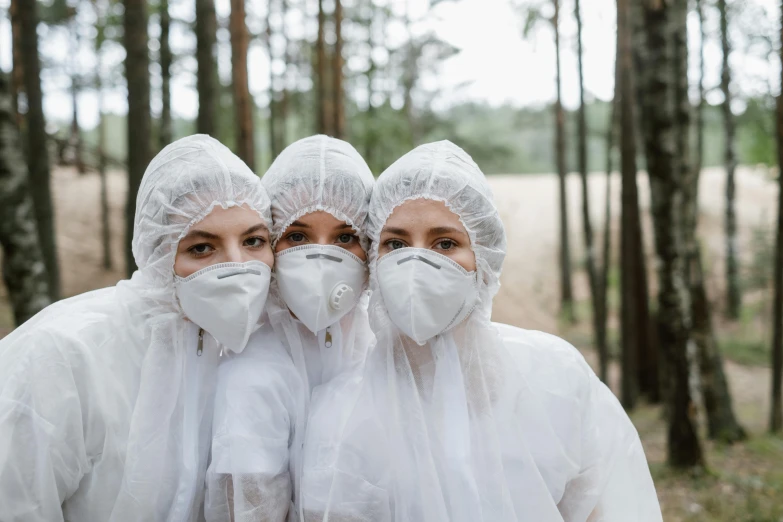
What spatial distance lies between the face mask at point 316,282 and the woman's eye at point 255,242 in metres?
0.10

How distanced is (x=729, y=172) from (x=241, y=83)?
15.4m

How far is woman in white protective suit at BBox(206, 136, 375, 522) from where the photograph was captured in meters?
2.69

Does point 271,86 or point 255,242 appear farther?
point 271,86

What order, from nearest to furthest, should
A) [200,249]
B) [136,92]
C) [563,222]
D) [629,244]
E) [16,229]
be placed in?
[200,249] → [16,229] → [136,92] → [629,244] → [563,222]

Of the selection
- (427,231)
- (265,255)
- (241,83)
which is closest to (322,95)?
(241,83)

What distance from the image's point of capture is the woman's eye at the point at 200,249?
2.95m

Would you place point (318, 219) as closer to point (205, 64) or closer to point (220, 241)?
point (220, 241)

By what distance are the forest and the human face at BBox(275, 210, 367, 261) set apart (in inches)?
126

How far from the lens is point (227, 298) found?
2859 mm

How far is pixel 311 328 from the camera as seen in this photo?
3.04 metres

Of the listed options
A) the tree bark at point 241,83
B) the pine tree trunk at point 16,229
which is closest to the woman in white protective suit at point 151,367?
the pine tree trunk at point 16,229

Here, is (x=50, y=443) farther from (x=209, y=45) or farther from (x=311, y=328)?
(x=209, y=45)

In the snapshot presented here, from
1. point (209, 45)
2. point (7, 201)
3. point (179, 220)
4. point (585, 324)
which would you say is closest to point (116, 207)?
point (585, 324)

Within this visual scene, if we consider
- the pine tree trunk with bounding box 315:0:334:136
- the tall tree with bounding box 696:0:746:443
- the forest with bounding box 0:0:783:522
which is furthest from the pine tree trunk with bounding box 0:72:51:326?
the pine tree trunk with bounding box 315:0:334:136
